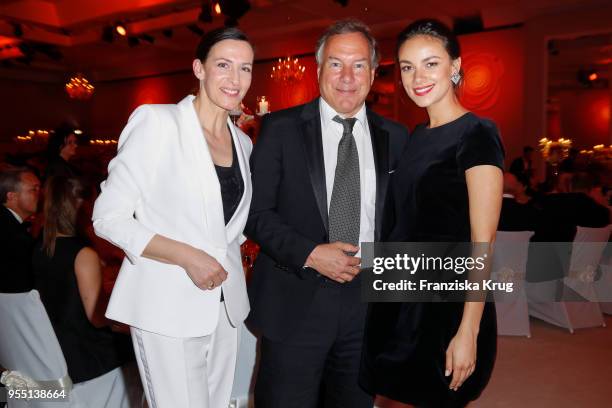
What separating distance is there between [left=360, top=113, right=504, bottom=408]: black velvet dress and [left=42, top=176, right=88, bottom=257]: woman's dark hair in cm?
163

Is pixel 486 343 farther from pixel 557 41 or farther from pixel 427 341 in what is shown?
pixel 557 41

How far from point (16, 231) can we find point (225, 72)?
1.94 m

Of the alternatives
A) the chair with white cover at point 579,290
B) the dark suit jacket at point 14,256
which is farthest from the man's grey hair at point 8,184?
the chair with white cover at point 579,290

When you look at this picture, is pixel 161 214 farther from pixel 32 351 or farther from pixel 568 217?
pixel 568 217

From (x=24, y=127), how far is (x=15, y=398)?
1575 centimetres

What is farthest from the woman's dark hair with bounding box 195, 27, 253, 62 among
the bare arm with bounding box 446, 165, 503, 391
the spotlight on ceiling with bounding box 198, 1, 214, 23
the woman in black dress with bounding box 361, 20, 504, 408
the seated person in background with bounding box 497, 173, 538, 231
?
the spotlight on ceiling with bounding box 198, 1, 214, 23

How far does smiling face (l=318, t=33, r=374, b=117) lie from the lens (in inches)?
72.1

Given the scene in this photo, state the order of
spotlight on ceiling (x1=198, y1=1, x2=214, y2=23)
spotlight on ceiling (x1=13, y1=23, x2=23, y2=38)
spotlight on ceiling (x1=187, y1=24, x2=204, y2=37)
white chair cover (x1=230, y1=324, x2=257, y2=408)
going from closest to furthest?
white chair cover (x1=230, y1=324, x2=257, y2=408)
spotlight on ceiling (x1=198, y1=1, x2=214, y2=23)
spotlight on ceiling (x1=187, y1=24, x2=204, y2=37)
spotlight on ceiling (x1=13, y1=23, x2=23, y2=38)

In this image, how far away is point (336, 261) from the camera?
5.43 ft

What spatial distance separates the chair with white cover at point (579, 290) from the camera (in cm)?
463

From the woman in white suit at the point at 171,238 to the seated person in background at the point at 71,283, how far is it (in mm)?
981

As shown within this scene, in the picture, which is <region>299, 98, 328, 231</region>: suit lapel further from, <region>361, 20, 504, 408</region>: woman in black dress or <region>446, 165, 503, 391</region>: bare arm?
<region>446, 165, 503, 391</region>: bare arm

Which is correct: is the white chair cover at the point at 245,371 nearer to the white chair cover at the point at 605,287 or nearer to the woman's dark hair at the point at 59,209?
the woman's dark hair at the point at 59,209

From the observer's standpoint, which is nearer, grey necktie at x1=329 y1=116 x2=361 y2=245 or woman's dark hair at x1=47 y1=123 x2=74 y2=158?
grey necktie at x1=329 y1=116 x2=361 y2=245
